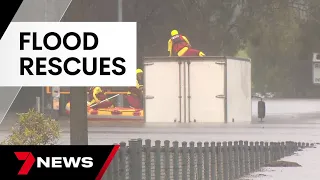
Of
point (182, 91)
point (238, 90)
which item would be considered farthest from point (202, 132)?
point (238, 90)

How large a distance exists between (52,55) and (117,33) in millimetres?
1212

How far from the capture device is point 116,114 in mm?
45031

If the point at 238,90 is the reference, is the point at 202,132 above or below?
below

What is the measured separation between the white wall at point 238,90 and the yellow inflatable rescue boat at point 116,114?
14.5 feet

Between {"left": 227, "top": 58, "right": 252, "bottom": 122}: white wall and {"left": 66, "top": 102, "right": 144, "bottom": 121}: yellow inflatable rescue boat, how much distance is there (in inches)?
174

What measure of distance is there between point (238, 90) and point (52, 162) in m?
30.6

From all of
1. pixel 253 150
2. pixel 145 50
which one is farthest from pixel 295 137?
pixel 145 50

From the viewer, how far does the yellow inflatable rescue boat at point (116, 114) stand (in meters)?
44.7

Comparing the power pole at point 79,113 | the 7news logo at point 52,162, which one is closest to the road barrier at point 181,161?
the power pole at point 79,113

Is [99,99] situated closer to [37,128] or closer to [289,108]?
[289,108]

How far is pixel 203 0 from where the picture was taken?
5984 centimetres

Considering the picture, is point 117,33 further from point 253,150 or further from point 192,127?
point 192,127

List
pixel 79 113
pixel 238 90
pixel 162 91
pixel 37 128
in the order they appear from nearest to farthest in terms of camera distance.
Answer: pixel 79 113 → pixel 37 128 → pixel 162 91 → pixel 238 90

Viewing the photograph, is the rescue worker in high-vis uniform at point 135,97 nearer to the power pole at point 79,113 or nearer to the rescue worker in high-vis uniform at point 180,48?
the rescue worker in high-vis uniform at point 180,48
